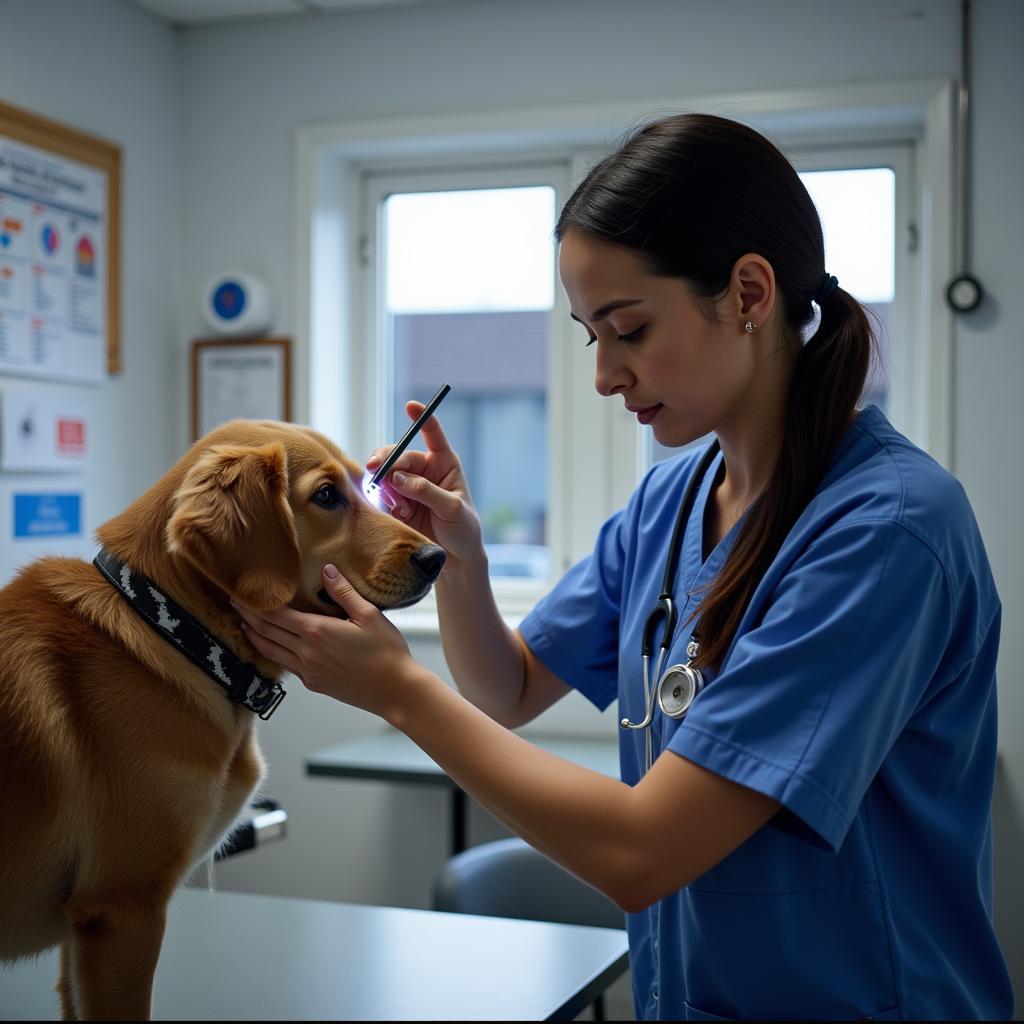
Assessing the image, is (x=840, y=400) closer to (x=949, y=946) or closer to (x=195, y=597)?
(x=949, y=946)

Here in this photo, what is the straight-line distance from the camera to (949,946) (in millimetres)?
1074

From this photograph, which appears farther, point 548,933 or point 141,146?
point 141,146

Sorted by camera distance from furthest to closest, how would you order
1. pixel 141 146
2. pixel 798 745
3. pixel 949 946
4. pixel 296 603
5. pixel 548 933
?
pixel 141 146 < pixel 548 933 < pixel 296 603 < pixel 949 946 < pixel 798 745

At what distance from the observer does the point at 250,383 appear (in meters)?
3.54

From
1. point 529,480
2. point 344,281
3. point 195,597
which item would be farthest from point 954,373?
point 195,597

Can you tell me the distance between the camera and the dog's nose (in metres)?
1.25

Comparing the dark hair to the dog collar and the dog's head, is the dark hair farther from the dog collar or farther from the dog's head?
the dog collar

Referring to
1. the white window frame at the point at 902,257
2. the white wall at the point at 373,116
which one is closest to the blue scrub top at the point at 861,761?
the white wall at the point at 373,116

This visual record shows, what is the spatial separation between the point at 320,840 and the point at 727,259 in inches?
111

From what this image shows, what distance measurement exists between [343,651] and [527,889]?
1.24 metres

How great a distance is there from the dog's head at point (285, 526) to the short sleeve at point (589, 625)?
0.32 meters

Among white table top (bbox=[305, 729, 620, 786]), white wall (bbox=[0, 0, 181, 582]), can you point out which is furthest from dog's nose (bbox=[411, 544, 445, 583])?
white wall (bbox=[0, 0, 181, 582])

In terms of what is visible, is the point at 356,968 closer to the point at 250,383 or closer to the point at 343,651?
the point at 343,651

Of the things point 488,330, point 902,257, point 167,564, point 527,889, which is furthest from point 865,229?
point 167,564
